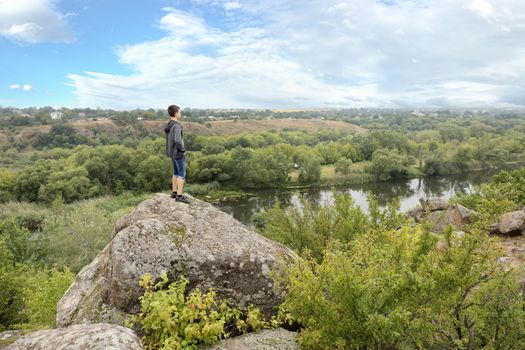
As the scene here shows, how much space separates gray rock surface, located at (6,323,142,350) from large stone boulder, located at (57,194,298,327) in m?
1.57

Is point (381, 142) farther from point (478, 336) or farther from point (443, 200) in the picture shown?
point (478, 336)

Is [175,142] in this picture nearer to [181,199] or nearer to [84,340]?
[181,199]

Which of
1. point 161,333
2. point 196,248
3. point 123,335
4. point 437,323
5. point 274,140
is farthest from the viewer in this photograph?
point 274,140

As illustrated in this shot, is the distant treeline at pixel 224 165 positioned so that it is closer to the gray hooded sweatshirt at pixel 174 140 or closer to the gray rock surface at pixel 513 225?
the gray hooded sweatshirt at pixel 174 140

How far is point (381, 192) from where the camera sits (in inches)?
2643

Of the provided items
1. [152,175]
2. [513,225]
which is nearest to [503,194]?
[513,225]

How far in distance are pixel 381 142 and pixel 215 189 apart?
5281 centimetres

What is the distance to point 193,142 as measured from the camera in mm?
95812

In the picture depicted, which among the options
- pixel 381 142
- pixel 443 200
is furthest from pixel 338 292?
pixel 381 142

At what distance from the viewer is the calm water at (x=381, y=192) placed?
5891 cm

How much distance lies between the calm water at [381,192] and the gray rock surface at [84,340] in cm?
4784

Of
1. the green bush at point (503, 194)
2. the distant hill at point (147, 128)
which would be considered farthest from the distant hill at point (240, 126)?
the green bush at point (503, 194)

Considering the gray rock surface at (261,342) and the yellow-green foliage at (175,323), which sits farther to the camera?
the gray rock surface at (261,342)

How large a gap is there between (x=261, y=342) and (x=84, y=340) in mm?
2890
